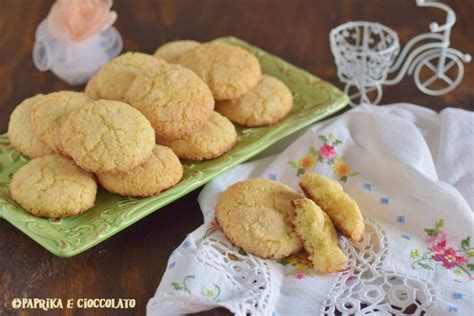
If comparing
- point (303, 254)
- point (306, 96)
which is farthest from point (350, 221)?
point (306, 96)

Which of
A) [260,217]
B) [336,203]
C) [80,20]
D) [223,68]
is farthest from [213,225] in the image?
[80,20]

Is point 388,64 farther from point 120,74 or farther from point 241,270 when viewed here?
point 241,270

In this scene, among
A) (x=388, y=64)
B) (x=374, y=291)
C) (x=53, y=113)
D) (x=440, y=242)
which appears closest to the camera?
(x=374, y=291)

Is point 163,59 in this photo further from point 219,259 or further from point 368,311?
point 368,311

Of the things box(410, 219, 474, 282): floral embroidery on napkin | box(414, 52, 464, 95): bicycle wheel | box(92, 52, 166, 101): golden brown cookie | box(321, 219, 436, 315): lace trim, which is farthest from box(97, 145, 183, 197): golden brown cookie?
box(414, 52, 464, 95): bicycle wheel

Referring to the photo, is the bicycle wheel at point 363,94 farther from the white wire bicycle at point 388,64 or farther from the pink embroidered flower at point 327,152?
the pink embroidered flower at point 327,152
